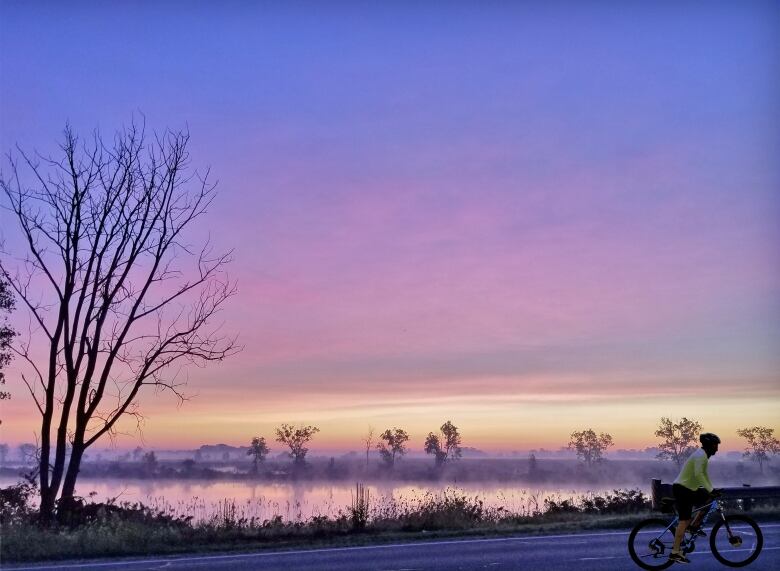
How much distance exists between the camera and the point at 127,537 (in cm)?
1691

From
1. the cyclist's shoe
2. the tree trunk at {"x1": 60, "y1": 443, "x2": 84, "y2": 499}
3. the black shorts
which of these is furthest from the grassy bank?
the black shorts

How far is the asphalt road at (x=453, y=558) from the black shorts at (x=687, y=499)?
105cm

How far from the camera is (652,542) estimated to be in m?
12.0

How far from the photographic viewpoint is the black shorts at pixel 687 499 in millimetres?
11711

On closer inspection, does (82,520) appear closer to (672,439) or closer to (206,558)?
(206,558)

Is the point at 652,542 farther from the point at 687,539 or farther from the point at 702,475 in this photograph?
the point at 702,475

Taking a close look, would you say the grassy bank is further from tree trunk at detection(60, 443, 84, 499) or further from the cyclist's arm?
the cyclist's arm

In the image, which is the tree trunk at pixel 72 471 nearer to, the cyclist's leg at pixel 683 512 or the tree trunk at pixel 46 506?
the tree trunk at pixel 46 506

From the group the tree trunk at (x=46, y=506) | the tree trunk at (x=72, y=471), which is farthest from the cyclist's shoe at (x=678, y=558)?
the tree trunk at (x=72, y=471)

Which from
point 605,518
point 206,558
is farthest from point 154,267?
point 605,518

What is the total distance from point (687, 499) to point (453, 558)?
15.6 ft

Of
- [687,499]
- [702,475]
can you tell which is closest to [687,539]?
[687,499]

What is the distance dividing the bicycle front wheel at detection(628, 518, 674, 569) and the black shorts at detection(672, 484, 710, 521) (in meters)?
0.34

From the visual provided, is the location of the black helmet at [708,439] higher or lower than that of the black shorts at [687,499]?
higher
